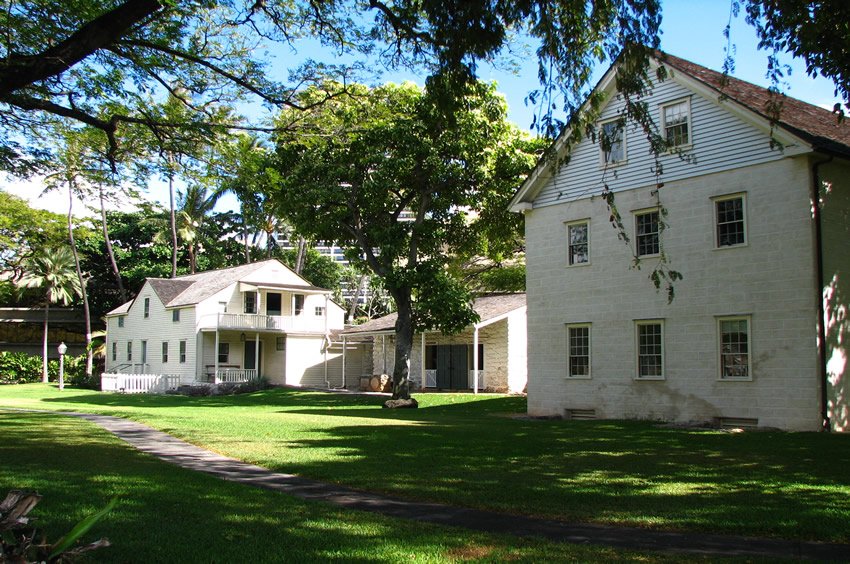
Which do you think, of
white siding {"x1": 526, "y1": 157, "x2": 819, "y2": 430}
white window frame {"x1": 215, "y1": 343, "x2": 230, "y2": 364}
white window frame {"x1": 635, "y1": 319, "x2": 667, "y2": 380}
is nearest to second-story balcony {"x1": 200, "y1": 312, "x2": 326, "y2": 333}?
white window frame {"x1": 215, "y1": 343, "x2": 230, "y2": 364}

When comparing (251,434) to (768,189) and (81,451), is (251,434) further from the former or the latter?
(768,189)

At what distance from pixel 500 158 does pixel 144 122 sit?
55.5 ft

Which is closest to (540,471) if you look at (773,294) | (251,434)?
(251,434)

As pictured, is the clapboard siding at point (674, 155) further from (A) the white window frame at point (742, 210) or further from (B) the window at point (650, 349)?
(B) the window at point (650, 349)

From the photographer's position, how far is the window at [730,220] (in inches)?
721

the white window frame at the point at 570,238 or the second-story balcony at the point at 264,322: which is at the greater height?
the white window frame at the point at 570,238

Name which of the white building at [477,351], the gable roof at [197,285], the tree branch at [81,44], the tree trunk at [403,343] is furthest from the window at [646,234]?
the gable roof at [197,285]

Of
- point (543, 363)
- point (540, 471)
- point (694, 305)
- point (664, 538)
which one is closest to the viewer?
point (664, 538)

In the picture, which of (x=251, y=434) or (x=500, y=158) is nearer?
(x=251, y=434)

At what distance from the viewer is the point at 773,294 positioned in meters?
17.5

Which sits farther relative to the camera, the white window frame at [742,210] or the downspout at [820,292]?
the white window frame at [742,210]

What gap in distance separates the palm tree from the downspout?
46.6m

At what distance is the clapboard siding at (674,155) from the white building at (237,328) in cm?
2380

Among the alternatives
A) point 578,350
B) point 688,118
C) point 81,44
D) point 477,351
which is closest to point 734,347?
point 578,350
